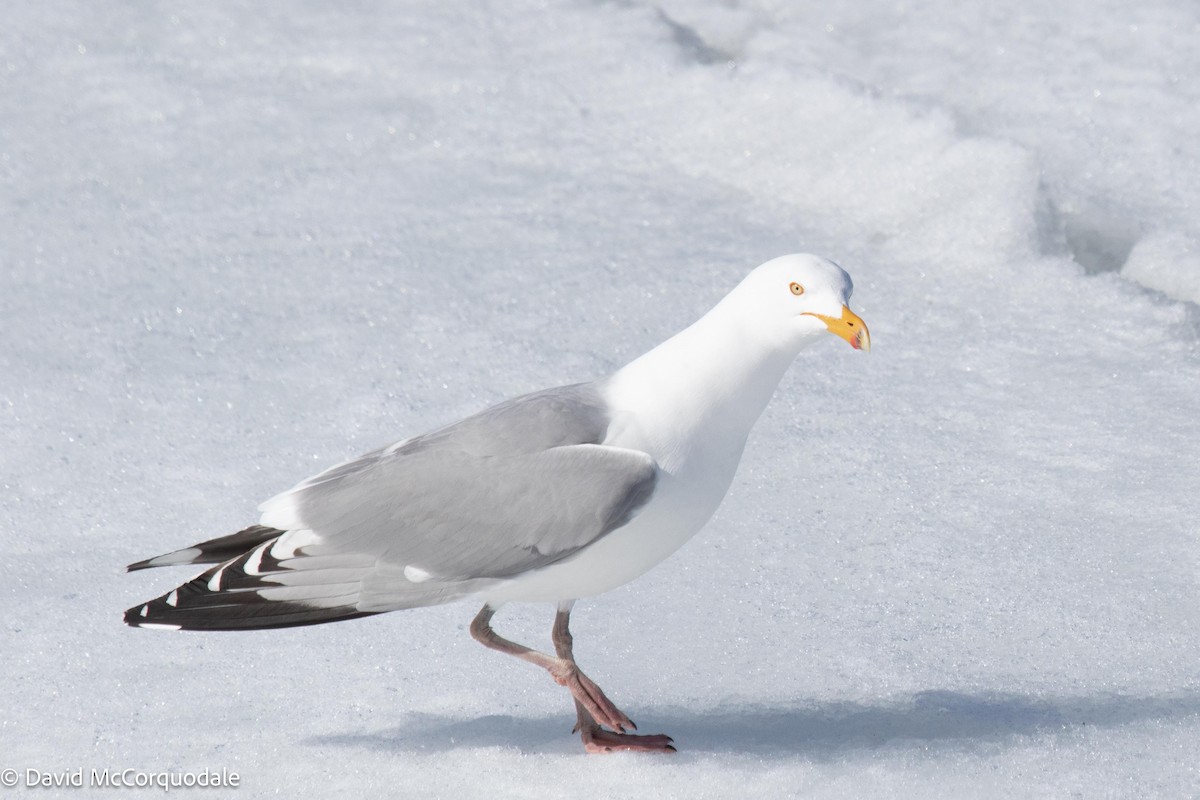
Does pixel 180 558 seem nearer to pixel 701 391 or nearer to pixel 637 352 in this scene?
pixel 701 391

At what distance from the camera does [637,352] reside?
484 centimetres

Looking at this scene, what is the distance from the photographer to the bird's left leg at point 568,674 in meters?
3.09

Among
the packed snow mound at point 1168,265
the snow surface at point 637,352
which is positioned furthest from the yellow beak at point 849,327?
the packed snow mound at point 1168,265

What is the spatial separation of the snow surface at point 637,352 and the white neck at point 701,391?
59 centimetres

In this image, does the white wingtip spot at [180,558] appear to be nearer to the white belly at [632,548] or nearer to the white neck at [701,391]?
the white belly at [632,548]

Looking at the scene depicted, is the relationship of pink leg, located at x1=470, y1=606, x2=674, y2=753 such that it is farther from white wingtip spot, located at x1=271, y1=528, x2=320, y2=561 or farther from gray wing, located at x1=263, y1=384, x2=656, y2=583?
white wingtip spot, located at x1=271, y1=528, x2=320, y2=561

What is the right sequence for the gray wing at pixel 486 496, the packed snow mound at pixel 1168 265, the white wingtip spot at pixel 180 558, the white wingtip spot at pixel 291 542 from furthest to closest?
the packed snow mound at pixel 1168 265 → the white wingtip spot at pixel 180 558 → the white wingtip spot at pixel 291 542 → the gray wing at pixel 486 496

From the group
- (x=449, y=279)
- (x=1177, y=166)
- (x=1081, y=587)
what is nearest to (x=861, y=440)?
(x=1081, y=587)

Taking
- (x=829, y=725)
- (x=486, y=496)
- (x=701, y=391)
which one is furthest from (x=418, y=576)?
(x=829, y=725)

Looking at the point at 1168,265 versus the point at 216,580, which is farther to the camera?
the point at 1168,265

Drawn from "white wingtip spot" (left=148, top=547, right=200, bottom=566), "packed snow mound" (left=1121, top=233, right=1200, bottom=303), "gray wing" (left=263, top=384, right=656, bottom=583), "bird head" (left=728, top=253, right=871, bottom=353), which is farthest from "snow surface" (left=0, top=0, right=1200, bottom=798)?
"bird head" (left=728, top=253, right=871, bottom=353)

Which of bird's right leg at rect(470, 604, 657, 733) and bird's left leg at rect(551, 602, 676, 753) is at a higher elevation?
bird's right leg at rect(470, 604, 657, 733)

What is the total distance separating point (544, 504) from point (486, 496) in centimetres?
14

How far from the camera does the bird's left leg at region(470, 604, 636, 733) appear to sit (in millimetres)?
3094
